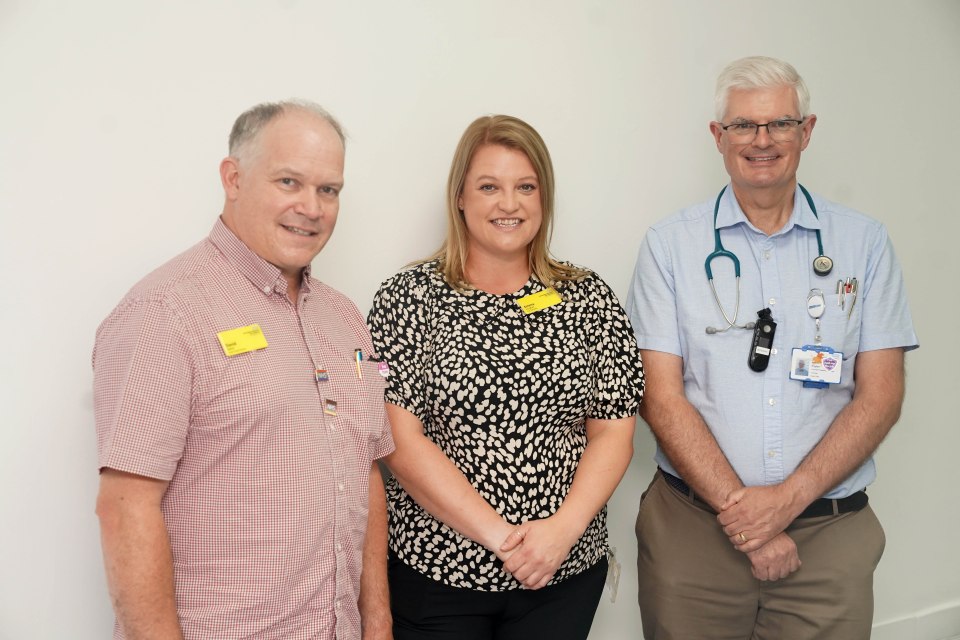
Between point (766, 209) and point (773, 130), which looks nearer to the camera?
point (773, 130)

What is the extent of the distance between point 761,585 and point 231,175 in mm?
1915

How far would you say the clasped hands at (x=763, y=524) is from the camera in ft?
7.11

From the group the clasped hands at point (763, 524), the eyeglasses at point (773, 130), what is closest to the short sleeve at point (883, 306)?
the eyeglasses at point (773, 130)

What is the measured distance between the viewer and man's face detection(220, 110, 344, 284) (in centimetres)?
161

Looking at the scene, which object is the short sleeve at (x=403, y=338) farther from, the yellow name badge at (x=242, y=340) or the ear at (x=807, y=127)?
the ear at (x=807, y=127)

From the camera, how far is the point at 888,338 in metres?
2.31

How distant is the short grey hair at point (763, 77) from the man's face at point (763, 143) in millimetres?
15

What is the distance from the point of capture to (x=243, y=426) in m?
1.52

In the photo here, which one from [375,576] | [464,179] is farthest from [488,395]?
[464,179]

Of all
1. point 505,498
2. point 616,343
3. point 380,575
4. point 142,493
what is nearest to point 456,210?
point 616,343

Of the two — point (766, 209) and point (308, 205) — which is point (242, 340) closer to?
point (308, 205)

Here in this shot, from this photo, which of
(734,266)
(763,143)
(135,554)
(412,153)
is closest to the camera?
(135,554)

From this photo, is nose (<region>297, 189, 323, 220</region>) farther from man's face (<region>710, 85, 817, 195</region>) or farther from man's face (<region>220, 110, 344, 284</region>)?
man's face (<region>710, 85, 817, 195</region>)

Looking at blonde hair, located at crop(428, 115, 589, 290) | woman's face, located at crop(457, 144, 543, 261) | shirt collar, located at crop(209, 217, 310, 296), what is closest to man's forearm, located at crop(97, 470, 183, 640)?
shirt collar, located at crop(209, 217, 310, 296)
